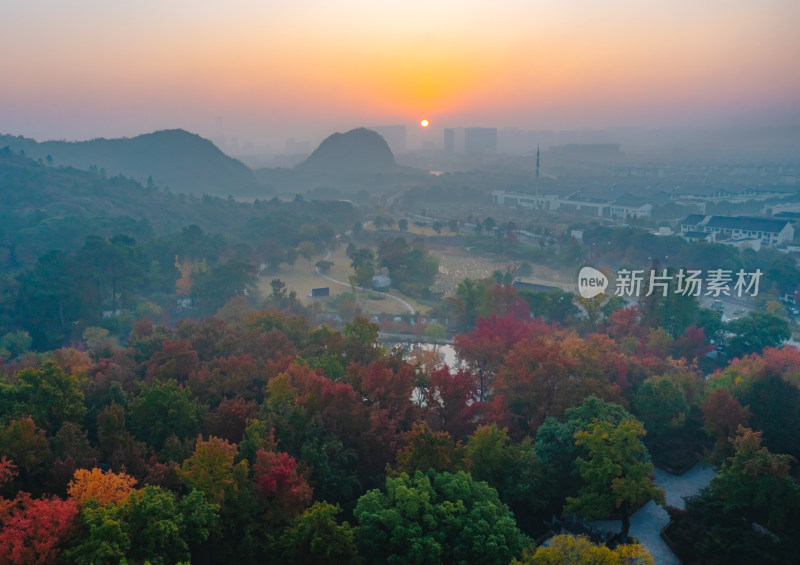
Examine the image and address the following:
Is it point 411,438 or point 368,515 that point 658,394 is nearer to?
point 411,438

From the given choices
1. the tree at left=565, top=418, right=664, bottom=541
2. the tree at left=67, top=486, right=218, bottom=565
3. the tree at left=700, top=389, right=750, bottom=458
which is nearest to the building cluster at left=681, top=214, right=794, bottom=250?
the tree at left=700, top=389, right=750, bottom=458

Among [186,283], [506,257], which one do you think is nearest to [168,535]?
[186,283]

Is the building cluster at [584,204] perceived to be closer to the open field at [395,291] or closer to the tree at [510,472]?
the open field at [395,291]

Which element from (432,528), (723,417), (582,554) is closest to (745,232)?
(723,417)

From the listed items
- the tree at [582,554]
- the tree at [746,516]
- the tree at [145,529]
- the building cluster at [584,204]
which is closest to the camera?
the tree at [145,529]

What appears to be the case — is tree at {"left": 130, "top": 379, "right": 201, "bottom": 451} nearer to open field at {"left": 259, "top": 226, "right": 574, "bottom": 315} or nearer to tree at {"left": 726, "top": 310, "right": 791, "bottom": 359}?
open field at {"left": 259, "top": 226, "right": 574, "bottom": 315}

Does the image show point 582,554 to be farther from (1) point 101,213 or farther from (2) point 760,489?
(1) point 101,213

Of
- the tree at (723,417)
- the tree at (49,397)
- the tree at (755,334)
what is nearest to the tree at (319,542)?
the tree at (49,397)
